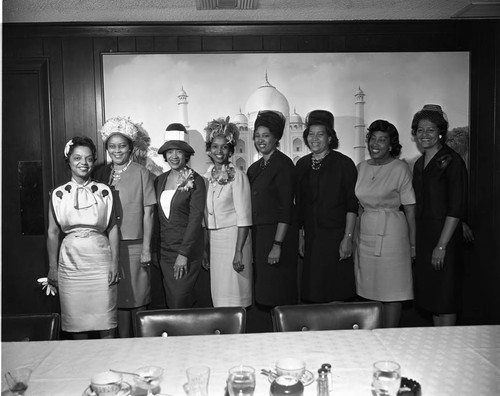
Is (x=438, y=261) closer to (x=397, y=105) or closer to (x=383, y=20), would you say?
(x=397, y=105)

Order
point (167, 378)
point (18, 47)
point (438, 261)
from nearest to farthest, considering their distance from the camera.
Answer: point (167, 378) < point (438, 261) < point (18, 47)

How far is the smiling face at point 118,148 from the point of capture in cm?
Result: 351

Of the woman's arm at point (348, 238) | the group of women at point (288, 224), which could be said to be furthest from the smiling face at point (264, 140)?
the woman's arm at point (348, 238)

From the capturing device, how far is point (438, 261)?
349 cm

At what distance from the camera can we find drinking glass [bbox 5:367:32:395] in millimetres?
1367

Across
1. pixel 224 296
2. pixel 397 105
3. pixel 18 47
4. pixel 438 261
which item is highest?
pixel 18 47

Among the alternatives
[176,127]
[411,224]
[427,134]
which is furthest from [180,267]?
[427,134]

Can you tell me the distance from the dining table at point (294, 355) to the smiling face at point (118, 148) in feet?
5.94

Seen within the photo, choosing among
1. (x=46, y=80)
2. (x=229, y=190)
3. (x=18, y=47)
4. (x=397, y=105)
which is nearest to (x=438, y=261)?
(x=397, y=105)

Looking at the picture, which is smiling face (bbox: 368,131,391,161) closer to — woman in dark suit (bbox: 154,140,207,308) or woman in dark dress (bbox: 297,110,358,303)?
woman in dark dress (bbox: 297,110,358,303)

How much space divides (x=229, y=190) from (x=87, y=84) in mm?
1325

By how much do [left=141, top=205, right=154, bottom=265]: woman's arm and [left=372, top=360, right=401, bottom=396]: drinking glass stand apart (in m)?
2.33

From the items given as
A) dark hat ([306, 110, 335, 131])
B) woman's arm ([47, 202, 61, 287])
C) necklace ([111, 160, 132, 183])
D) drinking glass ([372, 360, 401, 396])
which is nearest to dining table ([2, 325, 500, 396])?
drinking glass ([372, 360, 401, 396])

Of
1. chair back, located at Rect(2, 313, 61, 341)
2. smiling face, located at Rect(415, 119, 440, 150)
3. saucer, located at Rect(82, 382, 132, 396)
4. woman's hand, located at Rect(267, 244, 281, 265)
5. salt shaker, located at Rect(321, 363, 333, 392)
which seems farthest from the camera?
smiling face, located at Rect(415, 119, 440, 150)
